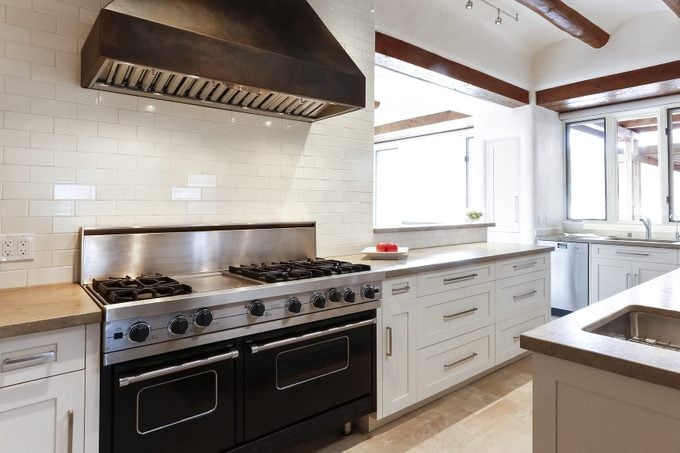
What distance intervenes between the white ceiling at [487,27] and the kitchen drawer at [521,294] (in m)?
2.15

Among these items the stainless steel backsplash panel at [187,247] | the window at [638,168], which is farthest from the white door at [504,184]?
the stainless steel backsplash panel at [187,247]

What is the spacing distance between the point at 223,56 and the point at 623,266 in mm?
4408

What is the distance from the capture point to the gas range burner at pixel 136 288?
151 centimetres

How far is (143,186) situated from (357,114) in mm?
1523

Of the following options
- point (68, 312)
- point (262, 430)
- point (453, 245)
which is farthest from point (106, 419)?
point (453, 245)

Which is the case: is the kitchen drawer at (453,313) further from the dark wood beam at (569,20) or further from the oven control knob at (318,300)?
the dark wood beam at (569,20)

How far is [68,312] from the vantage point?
1.38 m

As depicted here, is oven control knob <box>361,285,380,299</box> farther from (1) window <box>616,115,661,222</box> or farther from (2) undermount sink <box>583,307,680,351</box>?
(1) window <box>616,115,661,222</box>

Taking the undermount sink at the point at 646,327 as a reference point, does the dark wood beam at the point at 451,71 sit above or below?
above

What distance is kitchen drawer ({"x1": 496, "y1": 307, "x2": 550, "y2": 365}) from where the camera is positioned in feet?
Result: 9.98

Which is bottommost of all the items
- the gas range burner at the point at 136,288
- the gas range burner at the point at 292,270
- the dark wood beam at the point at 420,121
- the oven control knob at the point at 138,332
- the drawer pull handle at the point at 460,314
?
the drawer pull handle at the point at 460,314

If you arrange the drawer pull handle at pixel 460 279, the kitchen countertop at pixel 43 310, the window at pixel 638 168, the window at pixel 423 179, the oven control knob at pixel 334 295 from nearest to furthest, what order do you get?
the kitchen countertop at pixel 43 310 → the oven control knob at pixel 334 295 → the drawer pull handle at pixel 460 279 → the window at pixel 638 168 → the window at pixel 423 179

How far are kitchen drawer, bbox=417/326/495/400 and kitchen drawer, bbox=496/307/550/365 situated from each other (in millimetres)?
92

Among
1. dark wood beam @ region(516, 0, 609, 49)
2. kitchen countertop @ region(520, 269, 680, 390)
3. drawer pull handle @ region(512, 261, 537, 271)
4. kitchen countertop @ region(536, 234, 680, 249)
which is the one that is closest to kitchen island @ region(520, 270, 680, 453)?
kitchen countertop @ region(520, 269, 680, 390)
